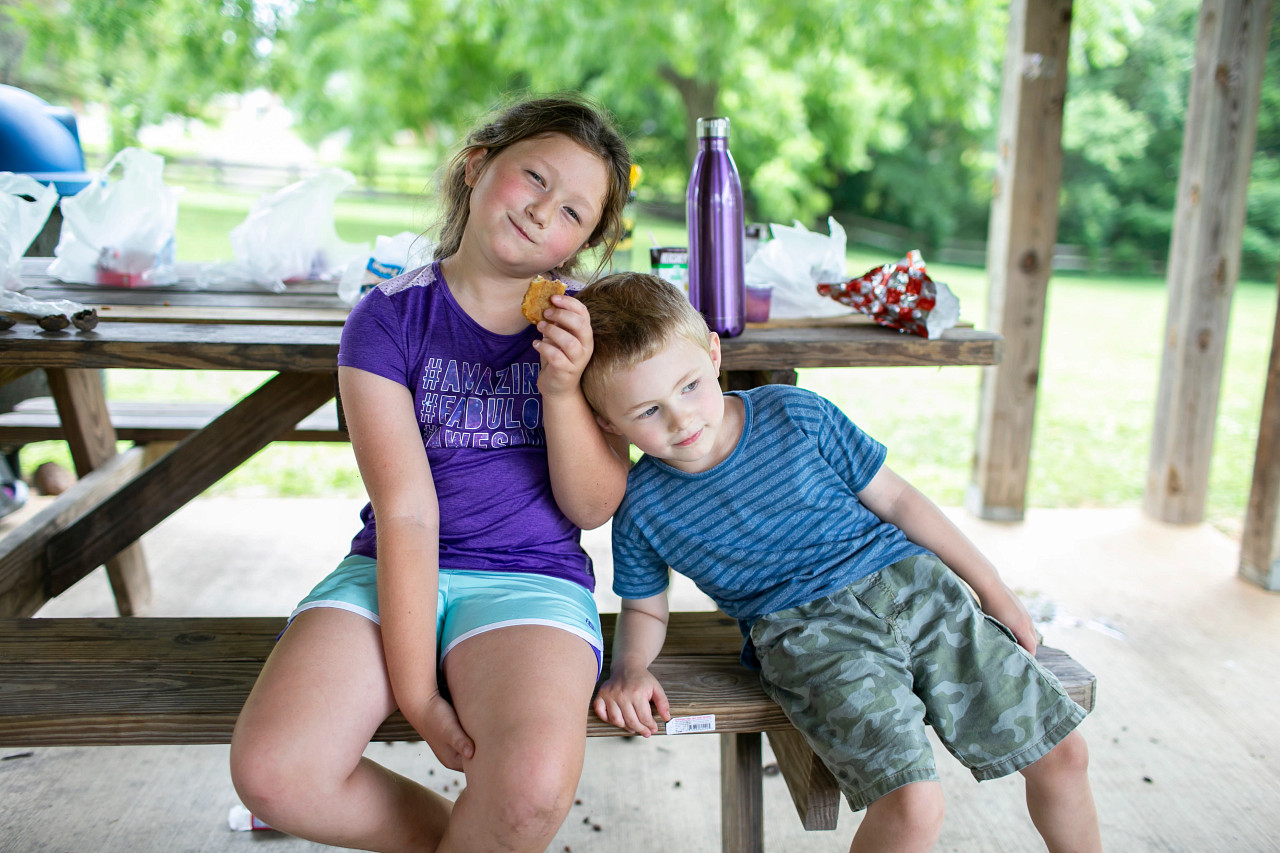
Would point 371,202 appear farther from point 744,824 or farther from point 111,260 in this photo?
point 744,824

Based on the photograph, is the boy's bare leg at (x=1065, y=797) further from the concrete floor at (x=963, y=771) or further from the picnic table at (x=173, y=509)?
the concrete floor at (x=963, y=771)

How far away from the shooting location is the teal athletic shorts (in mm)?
1403

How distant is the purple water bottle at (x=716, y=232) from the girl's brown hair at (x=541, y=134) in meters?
0.14

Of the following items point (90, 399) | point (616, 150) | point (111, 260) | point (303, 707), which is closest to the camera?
point (303, 707)

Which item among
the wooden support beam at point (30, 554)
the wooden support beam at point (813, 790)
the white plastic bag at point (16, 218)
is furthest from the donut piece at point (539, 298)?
the wooden support beam at point (30, 554)

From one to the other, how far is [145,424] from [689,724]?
93.0 inches

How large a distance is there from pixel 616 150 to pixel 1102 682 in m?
1.90

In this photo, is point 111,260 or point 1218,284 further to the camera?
point 1218,284

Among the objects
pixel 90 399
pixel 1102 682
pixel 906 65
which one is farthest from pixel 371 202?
pixel 1102 682

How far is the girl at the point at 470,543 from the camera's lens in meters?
1.26

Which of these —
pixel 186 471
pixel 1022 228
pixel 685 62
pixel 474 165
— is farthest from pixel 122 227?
pixel 685 62

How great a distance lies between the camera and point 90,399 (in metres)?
2.78

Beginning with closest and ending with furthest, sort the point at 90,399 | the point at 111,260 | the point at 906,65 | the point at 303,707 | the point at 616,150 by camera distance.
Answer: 1. the point at 303,707
2. the point at 616,150
3. the point at 111,260
4. the point at 90,399
5. the point at 906,65

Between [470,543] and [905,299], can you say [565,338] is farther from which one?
[905,299]
